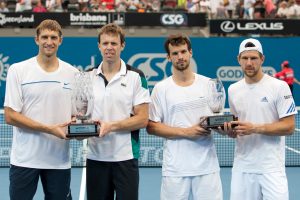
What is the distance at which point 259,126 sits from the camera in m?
5.26

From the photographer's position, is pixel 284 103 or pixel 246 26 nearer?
pixel 284 103

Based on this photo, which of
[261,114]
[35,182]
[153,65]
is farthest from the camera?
[153,65]

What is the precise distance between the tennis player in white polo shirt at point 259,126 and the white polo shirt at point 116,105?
0.82m

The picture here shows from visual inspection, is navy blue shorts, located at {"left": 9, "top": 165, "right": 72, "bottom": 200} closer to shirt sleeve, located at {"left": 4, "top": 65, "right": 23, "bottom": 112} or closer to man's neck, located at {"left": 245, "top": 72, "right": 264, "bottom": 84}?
shirt sleeve, located at {"left": 4, "top": 65, "right": 23, "bottom": 112}

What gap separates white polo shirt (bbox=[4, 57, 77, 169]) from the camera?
535cm

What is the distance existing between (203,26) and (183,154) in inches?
620

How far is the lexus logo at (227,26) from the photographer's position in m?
20.4

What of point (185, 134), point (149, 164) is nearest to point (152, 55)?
point (149, 164)

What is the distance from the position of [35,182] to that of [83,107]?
32.4 inches

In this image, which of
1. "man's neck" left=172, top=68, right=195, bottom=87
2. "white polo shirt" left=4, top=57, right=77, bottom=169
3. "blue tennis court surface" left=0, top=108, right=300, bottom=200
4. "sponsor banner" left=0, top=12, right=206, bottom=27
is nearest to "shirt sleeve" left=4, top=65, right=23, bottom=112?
"white polo shirt" left=4, top=57, right=77, bottom=169

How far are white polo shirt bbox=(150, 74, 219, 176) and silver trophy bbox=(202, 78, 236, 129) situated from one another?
9cm

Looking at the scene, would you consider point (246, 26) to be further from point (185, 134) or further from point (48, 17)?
point (185, 134)

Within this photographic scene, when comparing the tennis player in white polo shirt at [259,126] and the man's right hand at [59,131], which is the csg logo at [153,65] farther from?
the man's right hand at [59,131]

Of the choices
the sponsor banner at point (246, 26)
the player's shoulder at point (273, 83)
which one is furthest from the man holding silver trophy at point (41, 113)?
the sponsor banner at point (246, 26)
